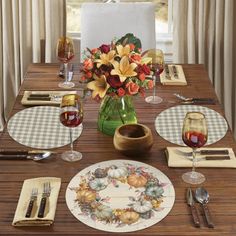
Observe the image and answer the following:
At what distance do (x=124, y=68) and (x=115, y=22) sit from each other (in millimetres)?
1100

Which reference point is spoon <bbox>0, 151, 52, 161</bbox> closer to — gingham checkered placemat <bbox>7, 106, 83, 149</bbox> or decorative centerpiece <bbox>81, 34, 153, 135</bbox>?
gingham checkered placemat <bbox>7, 106, 83, 149</bbox>

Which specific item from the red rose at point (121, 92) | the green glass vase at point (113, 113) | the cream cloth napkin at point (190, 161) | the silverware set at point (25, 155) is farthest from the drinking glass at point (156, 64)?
the silverware set at point (25, 155)

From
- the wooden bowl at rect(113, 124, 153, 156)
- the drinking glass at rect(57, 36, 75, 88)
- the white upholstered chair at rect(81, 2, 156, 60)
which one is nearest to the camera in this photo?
the wooden bowl at rect(113, 124, 153, 156)

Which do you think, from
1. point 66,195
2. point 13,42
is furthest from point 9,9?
point 66,195

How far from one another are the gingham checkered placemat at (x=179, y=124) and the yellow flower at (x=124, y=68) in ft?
0.92

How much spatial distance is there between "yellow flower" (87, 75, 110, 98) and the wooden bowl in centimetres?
13

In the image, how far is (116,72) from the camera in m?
1.87

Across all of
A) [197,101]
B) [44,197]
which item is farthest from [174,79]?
[44,197]

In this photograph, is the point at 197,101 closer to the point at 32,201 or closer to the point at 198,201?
the point at 198,201

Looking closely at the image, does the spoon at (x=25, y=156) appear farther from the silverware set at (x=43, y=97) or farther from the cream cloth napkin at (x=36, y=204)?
the silverware set at (x=43, y=97)

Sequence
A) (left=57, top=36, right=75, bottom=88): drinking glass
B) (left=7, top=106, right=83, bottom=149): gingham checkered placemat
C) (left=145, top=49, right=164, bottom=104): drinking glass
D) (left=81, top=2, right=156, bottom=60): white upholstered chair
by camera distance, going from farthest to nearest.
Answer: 1. (left=81, top=2, right=156, bottom=60): white upholstered chair
2. (left=57, top=36, right=75, bottom=88): drinking glass
3. (left=145, top=49, right=164, bottom=104): drinking glass
4. (left=7, top=106, right=83, bottom=149): gingham checkered placemat

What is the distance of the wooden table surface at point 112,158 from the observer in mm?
1524

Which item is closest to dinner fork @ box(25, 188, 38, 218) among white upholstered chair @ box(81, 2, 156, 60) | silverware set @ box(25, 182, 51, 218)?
silverware set @ box(25, 182, 51, 218)

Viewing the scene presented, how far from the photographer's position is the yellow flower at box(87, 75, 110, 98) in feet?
6.19
